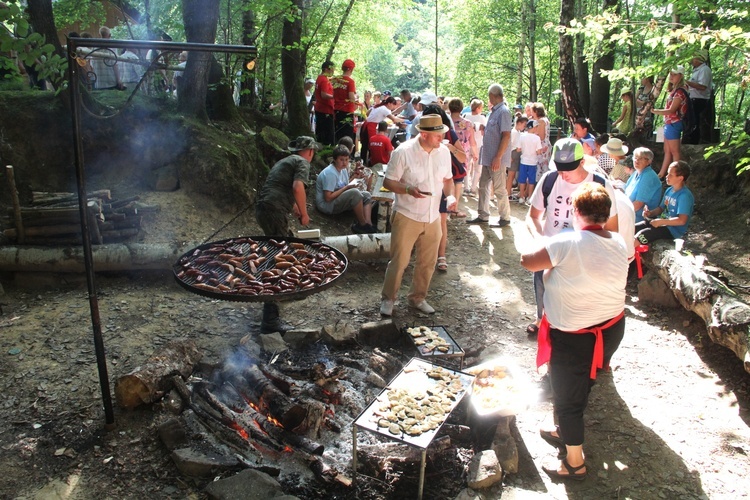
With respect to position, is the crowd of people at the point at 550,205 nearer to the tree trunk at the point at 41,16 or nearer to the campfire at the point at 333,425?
the campfire at the point at 333,425

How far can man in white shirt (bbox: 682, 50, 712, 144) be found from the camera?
10.2 meters

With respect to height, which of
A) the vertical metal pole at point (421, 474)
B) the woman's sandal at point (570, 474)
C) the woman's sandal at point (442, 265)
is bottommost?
the woman's sandal at point (570, 474)

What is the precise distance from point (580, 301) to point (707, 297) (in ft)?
9.49

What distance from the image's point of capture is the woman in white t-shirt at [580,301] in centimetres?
356

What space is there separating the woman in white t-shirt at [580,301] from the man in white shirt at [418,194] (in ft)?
7.67

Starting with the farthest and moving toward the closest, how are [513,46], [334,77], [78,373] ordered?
1. [513,46]
2. [334,77]
3. [78,373]

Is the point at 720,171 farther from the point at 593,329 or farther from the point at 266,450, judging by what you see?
the point at 266,450

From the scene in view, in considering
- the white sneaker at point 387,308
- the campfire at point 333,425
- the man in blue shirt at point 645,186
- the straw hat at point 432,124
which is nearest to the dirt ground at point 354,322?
the white sneaker at point 387,308

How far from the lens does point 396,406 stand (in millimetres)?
3936

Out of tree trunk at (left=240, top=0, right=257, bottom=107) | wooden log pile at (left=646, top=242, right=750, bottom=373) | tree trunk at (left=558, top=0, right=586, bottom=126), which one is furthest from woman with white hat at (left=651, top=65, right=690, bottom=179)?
tree trunk at (left=240, top=0, right=257, bottom=107)

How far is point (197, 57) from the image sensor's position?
8.73 metres

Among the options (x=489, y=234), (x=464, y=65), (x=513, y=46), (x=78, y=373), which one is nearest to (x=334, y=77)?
(x=489, y=234)

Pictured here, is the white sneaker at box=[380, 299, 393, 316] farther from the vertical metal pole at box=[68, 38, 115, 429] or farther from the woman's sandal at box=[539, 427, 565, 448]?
the vertical metal pole at box=[68, 38, 115, 429]

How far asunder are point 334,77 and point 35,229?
710 centimetres
